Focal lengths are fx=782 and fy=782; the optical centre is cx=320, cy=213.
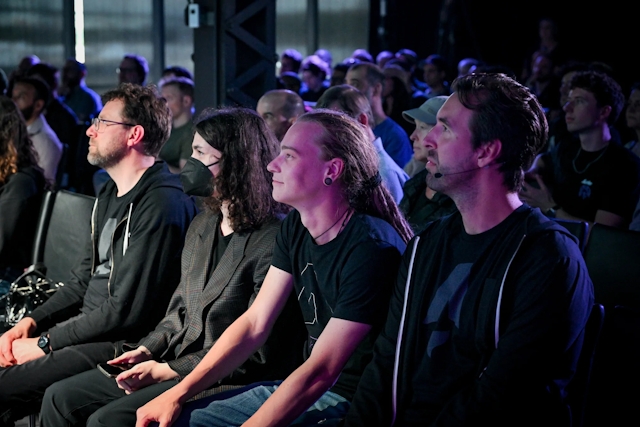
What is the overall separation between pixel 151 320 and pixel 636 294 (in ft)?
5.85

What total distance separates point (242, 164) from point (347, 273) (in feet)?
2.64

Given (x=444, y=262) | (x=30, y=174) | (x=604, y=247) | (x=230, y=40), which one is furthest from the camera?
(x=230, y=40)

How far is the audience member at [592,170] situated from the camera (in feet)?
12.6

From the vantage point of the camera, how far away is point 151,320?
3.08 m

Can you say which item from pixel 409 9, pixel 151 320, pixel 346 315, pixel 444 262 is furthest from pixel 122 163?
pixel 409 9

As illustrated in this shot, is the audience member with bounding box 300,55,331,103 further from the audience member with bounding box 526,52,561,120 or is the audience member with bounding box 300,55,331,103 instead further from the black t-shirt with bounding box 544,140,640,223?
the black t-shirt with bounding box 544,140,640,223

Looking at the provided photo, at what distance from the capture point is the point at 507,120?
197 cm

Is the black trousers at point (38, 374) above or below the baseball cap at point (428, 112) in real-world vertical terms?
below

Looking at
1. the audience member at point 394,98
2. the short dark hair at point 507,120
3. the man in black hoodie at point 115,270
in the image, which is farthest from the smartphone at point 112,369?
the audience member at point 394,98

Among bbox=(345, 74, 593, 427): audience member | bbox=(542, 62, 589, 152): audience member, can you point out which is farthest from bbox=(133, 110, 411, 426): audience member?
bbox=(542, 62, 589, 152): audience member

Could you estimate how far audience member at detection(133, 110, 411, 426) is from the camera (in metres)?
2.15

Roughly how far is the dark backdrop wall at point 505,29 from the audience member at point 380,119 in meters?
4.56

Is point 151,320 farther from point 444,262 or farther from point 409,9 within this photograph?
point 409,9

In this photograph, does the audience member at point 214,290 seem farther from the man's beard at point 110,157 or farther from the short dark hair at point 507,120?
the short dark hair at point 507,120
